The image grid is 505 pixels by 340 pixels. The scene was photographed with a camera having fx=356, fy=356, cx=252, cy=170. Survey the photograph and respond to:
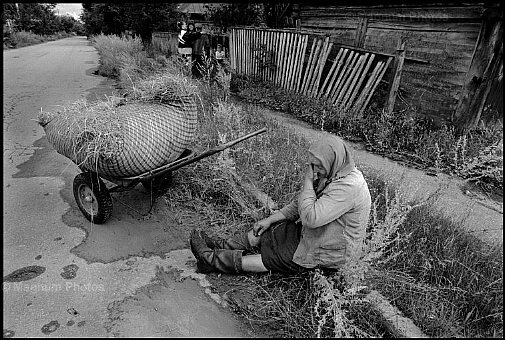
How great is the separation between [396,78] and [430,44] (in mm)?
963

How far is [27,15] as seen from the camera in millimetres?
43062

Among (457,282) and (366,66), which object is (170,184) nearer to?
(457,282)

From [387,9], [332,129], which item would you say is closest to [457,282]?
[332,129]

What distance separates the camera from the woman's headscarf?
7.89ft

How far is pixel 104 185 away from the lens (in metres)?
3.42

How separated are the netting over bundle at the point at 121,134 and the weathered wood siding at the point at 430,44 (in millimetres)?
4904

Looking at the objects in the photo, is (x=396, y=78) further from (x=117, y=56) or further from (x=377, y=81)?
(x=117, y=56)

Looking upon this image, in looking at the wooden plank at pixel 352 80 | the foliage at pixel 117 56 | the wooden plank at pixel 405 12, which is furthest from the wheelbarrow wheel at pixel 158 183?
the foliage at pixel 117 56

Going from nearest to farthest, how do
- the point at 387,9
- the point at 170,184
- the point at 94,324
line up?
the point at 94,324, the point at 170,184, the point at 387,9

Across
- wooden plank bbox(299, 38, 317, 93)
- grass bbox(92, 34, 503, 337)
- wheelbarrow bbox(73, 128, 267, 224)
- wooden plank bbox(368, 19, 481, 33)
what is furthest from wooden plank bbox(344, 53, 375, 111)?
wheelbarrow bbox(73, 128, 267, 224)

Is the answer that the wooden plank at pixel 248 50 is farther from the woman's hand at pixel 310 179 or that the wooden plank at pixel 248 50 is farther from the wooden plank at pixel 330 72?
the woman's hand at pixel 310 179

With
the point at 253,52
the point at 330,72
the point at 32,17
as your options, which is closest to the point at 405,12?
the point at 330,72

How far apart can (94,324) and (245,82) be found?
791cm

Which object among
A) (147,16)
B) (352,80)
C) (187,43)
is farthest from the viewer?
(147,16)
